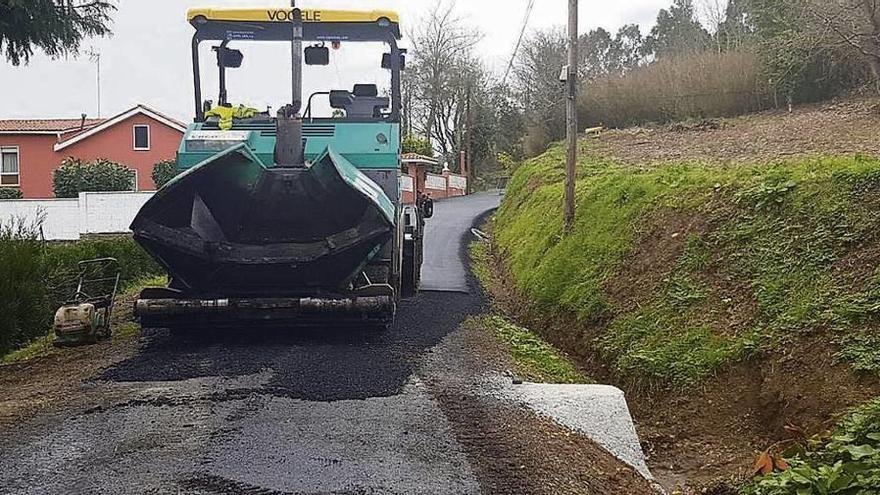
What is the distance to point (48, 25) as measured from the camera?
10203 mm

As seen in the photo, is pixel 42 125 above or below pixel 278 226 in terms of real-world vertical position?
above

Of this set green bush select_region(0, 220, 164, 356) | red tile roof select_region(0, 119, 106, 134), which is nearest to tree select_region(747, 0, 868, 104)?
green bush select_region(0, 220, 164, 356)

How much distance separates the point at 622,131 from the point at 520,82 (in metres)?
23.4

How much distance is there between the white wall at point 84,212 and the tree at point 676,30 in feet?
95.0

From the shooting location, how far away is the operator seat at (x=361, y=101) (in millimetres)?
9898

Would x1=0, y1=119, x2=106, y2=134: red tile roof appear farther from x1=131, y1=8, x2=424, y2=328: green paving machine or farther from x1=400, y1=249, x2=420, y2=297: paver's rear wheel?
x1=131, y1=8, x2=424, y2=328: green paving machine

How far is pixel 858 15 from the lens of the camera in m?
17.4

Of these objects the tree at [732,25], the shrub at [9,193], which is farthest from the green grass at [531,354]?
the shrub at [9,193]

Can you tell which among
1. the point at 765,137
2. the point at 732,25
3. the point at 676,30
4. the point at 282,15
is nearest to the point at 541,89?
the point at 732,25

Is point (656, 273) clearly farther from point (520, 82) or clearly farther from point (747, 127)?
point (520, 82)

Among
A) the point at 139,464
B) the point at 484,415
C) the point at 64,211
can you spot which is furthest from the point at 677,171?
the point at 64,211

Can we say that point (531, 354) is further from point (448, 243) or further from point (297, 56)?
point (448, 243)

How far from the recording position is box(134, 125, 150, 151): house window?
38188 mm

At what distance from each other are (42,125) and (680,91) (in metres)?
27.1
